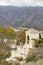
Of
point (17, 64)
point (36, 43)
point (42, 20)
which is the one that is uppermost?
point (42, 20)

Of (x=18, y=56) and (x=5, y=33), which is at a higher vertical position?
(x=5, y=33)

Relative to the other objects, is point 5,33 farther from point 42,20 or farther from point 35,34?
point 42,20

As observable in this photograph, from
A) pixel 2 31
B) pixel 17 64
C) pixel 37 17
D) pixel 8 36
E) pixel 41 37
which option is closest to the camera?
pixel 17 64

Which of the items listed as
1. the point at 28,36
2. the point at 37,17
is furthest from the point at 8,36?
the point at 37,17

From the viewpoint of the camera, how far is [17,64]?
56.7 feet

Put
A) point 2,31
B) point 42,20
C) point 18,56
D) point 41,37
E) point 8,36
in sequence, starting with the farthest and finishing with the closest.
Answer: point 42,20
point 2,31
point 8,36
point 41,37
point 18,56

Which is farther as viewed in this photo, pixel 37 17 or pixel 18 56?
pixel 37 17

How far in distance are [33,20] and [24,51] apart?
522ft

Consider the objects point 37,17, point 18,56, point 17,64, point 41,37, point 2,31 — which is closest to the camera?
point 17,64

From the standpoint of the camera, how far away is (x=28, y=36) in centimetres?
2616

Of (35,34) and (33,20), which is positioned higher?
(33,20)

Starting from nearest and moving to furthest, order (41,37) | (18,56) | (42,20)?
(18,56), (41,37), (42,20)

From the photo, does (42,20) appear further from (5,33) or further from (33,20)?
(5,33)

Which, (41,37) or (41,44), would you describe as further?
(41,37)
